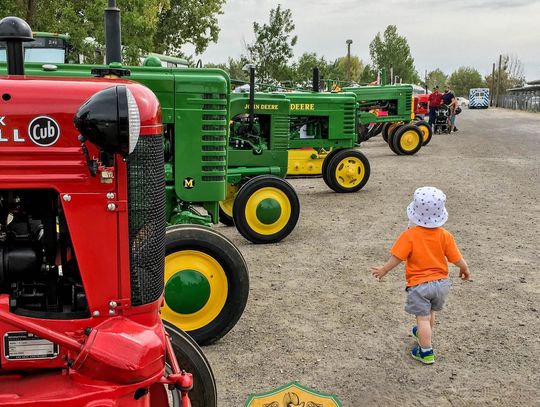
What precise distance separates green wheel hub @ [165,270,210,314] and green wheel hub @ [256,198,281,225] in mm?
2751

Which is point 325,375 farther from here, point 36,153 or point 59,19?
point 59,19

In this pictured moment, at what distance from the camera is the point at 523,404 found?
11.2 ft

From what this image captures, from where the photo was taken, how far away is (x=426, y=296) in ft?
13.0

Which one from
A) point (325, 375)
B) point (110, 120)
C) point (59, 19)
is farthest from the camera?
point (59, 19)

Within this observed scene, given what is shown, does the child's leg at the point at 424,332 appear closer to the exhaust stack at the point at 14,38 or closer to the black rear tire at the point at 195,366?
the black rear tire at the point at 195,366

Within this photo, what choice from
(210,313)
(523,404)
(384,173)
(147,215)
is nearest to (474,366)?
(523,404)

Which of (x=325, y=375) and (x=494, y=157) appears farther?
(x=494, y=157)

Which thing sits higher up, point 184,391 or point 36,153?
point 36,153

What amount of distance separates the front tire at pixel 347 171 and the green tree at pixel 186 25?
1954cm

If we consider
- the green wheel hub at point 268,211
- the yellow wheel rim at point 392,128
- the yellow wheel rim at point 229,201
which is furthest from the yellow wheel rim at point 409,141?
the green wheel hub at point 268,211

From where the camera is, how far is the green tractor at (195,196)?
13.0ft

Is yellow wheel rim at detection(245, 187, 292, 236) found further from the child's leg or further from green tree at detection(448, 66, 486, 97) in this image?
green tree at detection(448, 66, 486, 97)

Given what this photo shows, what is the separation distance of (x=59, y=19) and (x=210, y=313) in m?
14.9

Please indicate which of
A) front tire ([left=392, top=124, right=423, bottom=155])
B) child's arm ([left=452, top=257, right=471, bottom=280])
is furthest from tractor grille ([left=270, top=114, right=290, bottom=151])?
front tire ([left=392, top=124, right=423, bottom=155])
